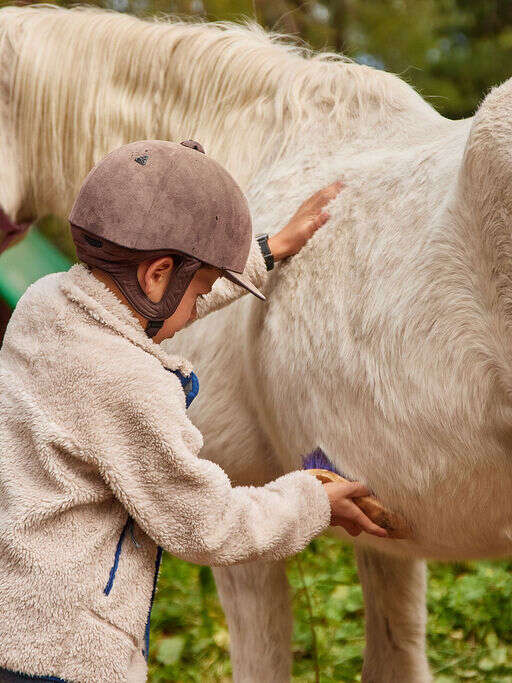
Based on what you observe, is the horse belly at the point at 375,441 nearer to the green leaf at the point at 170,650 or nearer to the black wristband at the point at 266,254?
the black wristband at the point at 266,254

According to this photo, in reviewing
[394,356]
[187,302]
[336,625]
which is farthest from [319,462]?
[336,625]

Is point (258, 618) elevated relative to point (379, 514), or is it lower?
lower

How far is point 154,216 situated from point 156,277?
0.11 meters

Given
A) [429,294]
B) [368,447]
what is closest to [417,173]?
[429,294]

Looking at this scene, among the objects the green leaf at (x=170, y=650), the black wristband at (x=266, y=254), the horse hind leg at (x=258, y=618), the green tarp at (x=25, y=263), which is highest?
the black wristband at (x=266, y=254)

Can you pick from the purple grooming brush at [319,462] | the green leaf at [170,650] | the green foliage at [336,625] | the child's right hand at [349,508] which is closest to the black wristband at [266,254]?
the purple grooming brush at [319,462]

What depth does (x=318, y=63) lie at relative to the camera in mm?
2328

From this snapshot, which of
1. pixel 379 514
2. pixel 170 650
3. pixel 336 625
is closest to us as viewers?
pixel 379 514

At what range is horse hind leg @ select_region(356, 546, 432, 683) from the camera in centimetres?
250

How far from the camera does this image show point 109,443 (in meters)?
1.28

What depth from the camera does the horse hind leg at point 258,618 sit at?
7.17 ft

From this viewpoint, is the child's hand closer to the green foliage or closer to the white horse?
the white horse

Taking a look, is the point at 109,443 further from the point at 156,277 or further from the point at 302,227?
the point at 302,227

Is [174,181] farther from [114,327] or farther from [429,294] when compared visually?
[429,294]
